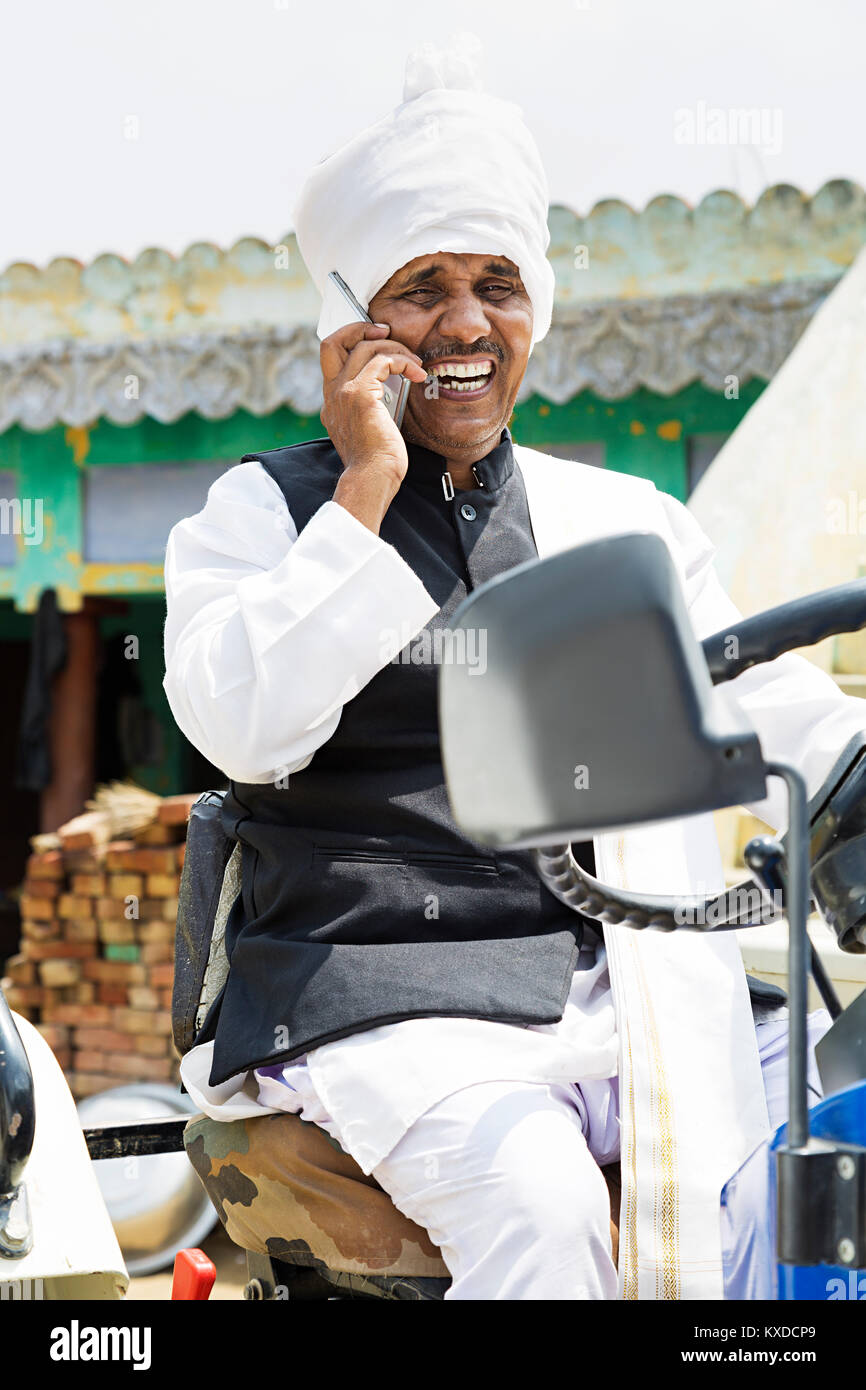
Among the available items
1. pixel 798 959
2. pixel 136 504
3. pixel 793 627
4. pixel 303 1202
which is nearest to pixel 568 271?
pixel 136 504

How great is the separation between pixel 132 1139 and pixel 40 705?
5259 mm

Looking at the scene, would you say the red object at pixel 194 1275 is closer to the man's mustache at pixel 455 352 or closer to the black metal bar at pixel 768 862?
the black metal bar at pixel 768 862

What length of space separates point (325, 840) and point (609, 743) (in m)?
0.90

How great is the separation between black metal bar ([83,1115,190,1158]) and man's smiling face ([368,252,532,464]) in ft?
3.76

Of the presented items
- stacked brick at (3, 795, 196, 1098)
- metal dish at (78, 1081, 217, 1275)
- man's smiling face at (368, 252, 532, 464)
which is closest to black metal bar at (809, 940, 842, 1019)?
man's smiling face at (368, 252, 532, 464)

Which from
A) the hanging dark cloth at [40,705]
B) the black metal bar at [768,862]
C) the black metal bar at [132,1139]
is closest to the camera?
the black metal bar at [768,862]

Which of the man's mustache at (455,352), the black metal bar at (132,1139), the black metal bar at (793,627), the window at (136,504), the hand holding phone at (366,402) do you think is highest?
the window at (136,504)

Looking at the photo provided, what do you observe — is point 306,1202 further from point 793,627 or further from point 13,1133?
point 793,627

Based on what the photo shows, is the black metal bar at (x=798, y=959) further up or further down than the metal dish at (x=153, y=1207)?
further up

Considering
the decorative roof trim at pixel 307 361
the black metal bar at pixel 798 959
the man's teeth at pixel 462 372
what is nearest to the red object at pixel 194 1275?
the black metal bar at pixel 798 959

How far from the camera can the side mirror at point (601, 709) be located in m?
0.79

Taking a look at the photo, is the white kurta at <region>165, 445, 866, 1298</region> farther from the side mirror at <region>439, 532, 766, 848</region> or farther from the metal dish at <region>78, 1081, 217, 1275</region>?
the metal dish at <region>78, 1081, 217, 1275</region>

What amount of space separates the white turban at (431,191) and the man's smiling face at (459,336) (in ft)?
0.08
